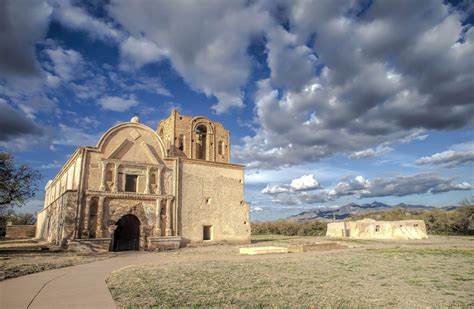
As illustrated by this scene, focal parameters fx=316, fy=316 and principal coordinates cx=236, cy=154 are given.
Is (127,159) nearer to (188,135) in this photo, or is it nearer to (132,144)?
(132,144)

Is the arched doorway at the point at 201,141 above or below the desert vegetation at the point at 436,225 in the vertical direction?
above

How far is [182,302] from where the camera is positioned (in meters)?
5.93

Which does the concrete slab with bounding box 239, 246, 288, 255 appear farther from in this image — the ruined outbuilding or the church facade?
the ruined outbuilding

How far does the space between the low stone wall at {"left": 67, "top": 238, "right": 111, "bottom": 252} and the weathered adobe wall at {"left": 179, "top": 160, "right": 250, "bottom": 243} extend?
17.7 ft

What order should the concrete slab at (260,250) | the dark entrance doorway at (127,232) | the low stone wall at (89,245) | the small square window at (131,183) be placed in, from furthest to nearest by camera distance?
the dark entrance doorway at (127,232)
the small square window at (131,183)
the low stone wall at (89,245)
the concrete slab at (260,250)

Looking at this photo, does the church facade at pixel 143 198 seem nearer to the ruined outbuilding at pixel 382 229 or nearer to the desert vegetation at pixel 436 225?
the ruined outbuilding at pixel 382 229

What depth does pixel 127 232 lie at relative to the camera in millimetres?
22766

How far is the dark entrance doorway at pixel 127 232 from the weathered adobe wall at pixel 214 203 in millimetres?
3238

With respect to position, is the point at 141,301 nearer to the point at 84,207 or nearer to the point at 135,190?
the point at 84,207

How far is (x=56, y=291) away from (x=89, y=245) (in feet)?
41.0

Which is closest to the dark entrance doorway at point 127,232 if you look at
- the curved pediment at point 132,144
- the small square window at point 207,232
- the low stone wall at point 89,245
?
the low stone wall at point 89,245

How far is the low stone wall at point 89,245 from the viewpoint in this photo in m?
17.8

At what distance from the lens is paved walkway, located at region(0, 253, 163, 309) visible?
18.6 ft

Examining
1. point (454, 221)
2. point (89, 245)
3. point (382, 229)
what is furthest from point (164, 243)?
point (454, 221)
